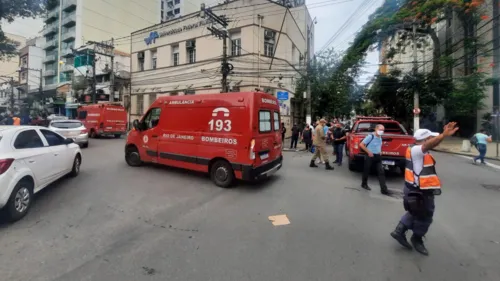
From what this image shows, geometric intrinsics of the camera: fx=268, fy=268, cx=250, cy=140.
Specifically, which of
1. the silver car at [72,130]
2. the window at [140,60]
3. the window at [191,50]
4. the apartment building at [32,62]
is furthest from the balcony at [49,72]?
the silver car at [72,130]

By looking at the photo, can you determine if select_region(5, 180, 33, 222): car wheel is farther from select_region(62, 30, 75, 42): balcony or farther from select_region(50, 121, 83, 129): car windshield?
select_region(62, 30, 75, 42): balcony

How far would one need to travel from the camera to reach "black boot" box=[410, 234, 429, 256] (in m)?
3.46

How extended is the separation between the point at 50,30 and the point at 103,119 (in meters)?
42.5

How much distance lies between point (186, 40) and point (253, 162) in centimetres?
2024

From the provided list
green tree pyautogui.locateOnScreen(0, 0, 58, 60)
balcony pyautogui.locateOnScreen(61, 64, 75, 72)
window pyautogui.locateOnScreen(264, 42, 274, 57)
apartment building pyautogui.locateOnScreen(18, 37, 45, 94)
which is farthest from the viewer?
apartment building pyautogui.locateOnScreen(18, 37, 45, 94)

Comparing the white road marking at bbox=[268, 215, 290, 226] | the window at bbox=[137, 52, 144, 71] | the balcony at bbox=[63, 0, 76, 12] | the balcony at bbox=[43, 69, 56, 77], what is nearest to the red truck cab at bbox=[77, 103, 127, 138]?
the window at bbox=[137, 52, 144, 71]

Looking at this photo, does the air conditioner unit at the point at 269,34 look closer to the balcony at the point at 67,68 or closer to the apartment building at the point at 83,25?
the apartment building at the point at 83,25

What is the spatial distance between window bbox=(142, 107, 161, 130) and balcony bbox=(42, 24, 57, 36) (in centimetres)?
5249

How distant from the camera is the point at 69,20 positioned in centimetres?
4231

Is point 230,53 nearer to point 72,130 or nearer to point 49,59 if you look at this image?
point 72,130

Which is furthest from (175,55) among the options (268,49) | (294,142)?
(294,142)

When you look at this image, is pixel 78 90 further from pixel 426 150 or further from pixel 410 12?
pixel 426 150

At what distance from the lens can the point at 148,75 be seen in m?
26.0

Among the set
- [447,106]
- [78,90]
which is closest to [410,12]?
[447,106]
